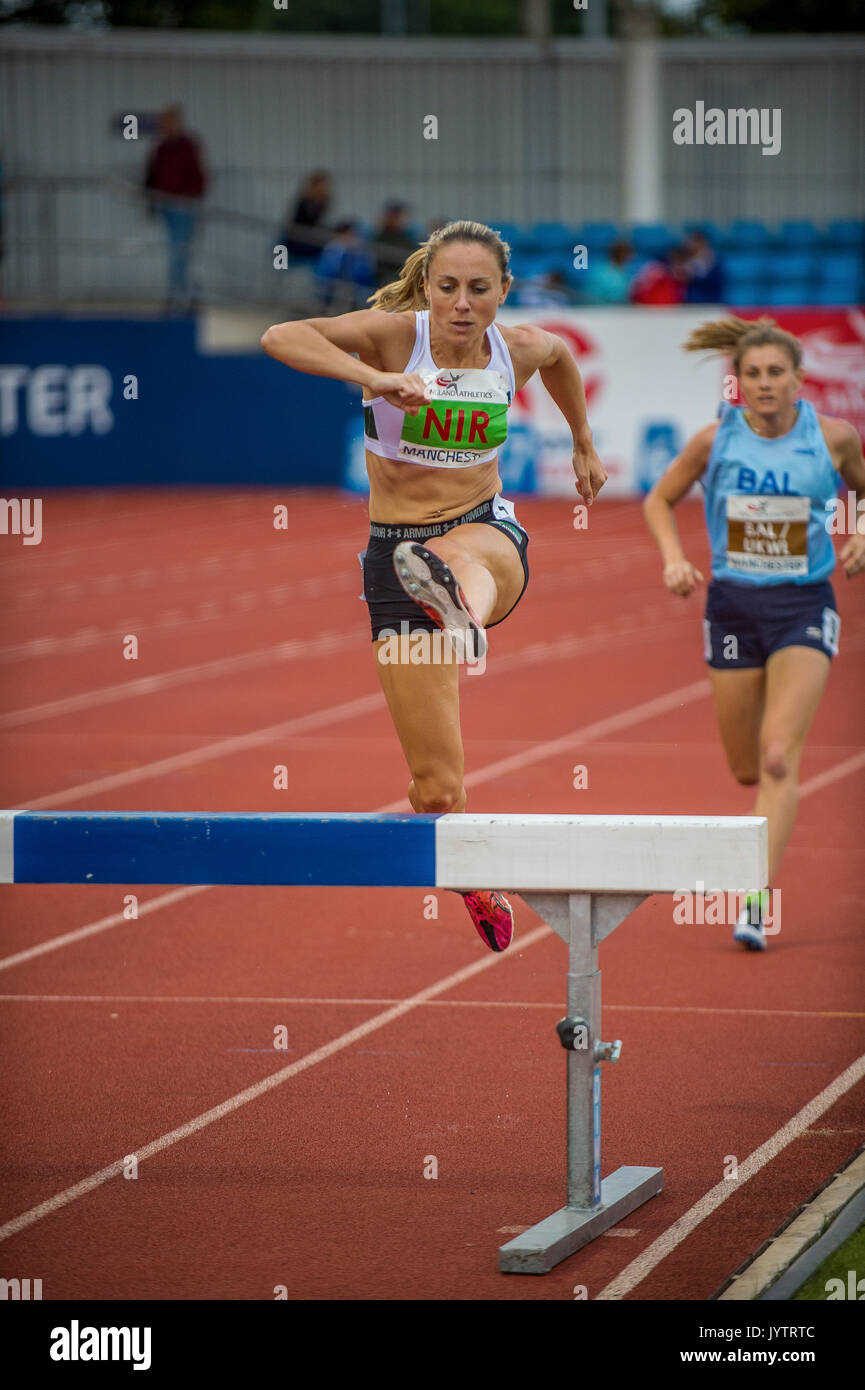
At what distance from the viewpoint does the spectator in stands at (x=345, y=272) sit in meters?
23.5

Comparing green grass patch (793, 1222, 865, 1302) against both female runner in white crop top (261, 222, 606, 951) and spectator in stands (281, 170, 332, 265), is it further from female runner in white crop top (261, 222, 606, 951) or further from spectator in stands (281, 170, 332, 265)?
spectator in stands (281, 170, 332, 265)

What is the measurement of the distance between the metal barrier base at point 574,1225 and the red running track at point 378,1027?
0.05 m

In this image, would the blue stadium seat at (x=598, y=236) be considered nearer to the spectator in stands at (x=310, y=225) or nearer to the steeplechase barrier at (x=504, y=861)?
the spectator in stands at (x=310, y=225)

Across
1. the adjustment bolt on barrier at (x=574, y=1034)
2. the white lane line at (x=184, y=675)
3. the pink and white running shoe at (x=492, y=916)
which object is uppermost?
the white lane line at (x=184, y=675)

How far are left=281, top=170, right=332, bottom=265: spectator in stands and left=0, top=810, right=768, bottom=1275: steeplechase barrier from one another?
2051 centimetres

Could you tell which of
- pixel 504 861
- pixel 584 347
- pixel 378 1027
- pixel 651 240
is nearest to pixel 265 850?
pixel 504 861

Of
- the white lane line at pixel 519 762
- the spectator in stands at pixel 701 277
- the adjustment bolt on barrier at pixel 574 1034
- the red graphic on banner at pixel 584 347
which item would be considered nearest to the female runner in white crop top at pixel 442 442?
the adjustment bolt on barrier at pixel 574 1034

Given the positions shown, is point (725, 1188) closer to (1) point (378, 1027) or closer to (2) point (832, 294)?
(1) point (378, 1027)

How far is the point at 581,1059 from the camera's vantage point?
178 inches

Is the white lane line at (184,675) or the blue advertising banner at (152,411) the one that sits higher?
the blue advertising banner at (152,411)

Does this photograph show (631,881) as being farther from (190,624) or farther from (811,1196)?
(190,624)

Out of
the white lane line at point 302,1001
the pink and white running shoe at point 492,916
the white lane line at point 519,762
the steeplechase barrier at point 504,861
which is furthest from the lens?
the white lane line at point 519,762

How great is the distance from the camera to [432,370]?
4918 millimetres

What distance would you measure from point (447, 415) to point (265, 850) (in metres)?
1.29
